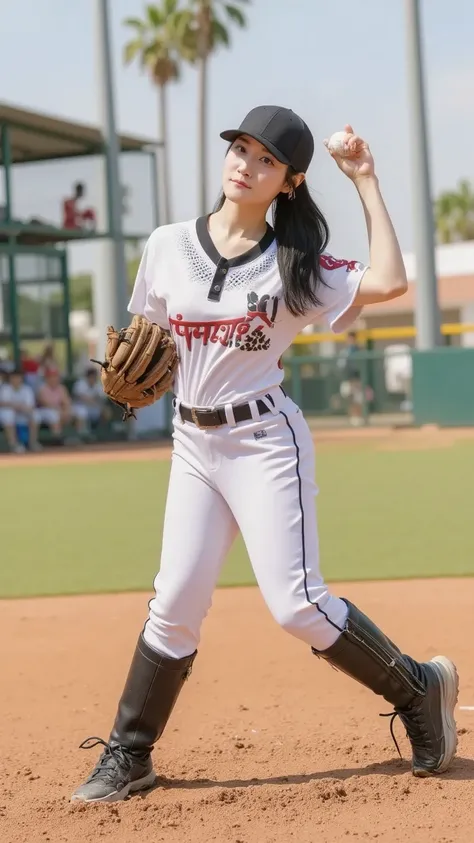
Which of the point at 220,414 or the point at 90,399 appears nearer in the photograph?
the point at 220,414

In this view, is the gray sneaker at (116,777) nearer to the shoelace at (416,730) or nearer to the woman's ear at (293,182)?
the shoelace at (416,730)

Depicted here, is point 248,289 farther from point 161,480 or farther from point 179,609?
point 161,480

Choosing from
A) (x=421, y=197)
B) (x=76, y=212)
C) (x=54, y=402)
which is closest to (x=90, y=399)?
(x=54, y=402)

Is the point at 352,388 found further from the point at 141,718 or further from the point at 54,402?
the point at 141,718

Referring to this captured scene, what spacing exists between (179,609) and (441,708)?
0.93 m

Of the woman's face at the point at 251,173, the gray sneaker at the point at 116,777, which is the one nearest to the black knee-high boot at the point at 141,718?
the gray sneaker at the point at 116,777

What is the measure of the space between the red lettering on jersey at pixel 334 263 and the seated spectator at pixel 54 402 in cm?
1591

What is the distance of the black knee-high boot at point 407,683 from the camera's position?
12.2 feet

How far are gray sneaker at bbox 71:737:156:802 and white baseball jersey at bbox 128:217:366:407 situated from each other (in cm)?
113

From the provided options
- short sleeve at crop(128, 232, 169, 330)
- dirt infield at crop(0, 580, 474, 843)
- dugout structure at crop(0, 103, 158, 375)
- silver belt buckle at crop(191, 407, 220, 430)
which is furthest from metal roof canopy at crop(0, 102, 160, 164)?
silver belt buckle at crop(191, 407, 220, 430)

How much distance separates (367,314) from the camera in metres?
45.3

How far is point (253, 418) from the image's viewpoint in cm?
365

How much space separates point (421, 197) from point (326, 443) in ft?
23.9

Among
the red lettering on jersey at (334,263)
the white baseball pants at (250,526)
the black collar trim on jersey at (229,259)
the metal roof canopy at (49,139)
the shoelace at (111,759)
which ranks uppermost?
the metal roof canopy at (49,139)
